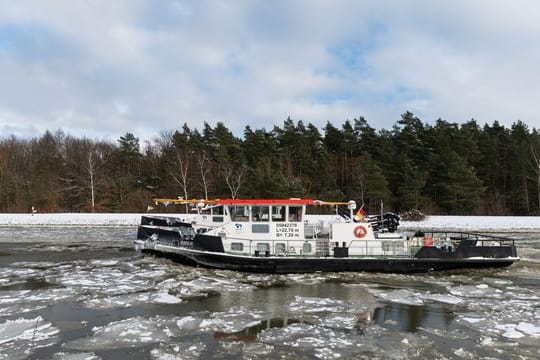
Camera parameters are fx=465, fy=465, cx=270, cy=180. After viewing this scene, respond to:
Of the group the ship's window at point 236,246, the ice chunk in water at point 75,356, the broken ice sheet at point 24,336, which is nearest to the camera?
the ice chunk in water at point 75,356

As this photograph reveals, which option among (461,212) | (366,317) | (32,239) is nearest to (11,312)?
(366,317)

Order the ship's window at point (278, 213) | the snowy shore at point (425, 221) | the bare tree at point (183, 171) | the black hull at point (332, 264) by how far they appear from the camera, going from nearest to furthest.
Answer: the black hull at point (332, 264)
the ship's window at point (278, 213)
the snowy shore at point (425, 221)
the bare tree at point (183, 171)

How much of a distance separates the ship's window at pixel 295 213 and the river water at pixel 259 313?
2653mm

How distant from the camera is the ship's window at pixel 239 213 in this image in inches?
798

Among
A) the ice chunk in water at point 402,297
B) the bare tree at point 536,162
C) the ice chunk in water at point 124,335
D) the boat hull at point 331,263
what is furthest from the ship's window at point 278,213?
the bare tree at point 536,162

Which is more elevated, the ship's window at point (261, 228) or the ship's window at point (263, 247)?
the ship's window at point (261, 228)

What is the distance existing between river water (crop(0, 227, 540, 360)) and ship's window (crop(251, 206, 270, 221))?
263 cm

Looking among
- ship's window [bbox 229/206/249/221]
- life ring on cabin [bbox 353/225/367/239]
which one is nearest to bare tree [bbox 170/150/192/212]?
ship's window [bbox 229/206/249/221]

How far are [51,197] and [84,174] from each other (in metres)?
6.42

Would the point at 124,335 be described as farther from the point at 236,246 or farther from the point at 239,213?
the point at 239,213

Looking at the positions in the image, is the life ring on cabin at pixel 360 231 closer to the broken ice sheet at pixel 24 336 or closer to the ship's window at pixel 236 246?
the ship's window at pixel 236 246

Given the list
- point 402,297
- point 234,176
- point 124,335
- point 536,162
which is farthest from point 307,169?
point 124,335

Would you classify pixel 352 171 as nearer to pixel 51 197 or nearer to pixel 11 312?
pixel 51 197

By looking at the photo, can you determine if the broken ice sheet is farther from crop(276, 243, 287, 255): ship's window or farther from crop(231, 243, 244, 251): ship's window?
crop(276, 243, 287, 255): ship's window
